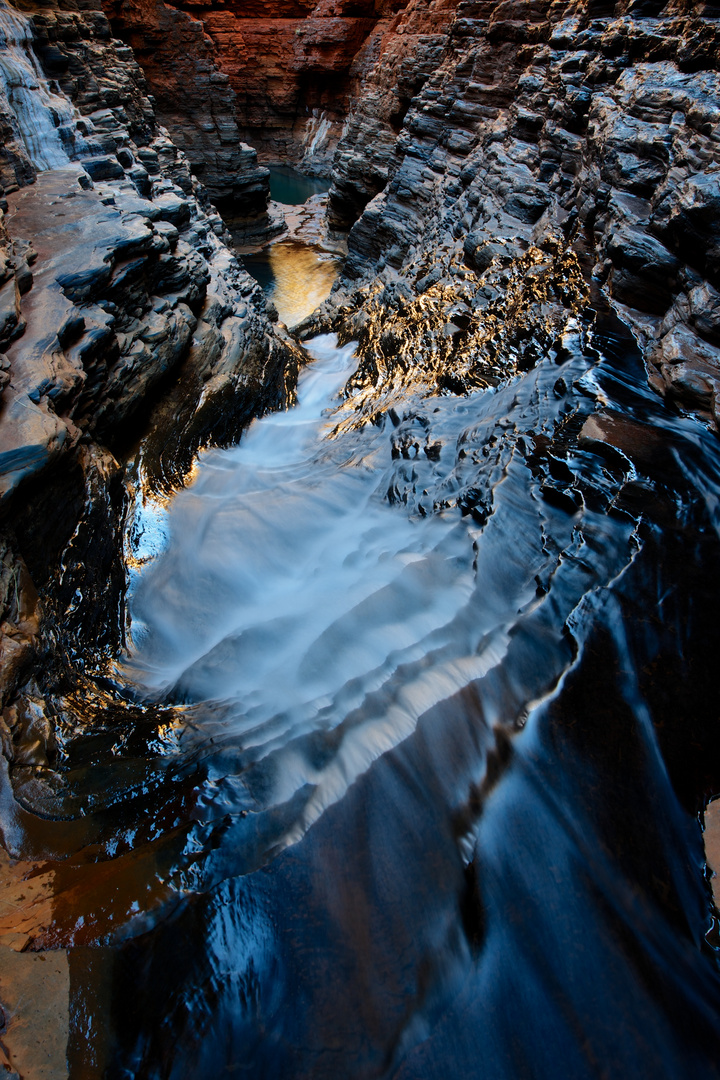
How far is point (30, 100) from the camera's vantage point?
274 inches

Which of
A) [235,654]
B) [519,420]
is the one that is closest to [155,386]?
[235,654]

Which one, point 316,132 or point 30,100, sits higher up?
point 316,132

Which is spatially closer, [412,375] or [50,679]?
[50,679]

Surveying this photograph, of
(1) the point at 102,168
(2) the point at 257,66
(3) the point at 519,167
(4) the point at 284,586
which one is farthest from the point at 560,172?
(2) the point at 257,66

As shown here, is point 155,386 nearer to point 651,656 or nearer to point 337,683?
point 337,683

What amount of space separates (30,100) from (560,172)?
7.35m

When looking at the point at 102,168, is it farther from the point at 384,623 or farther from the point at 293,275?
the point at 384,623

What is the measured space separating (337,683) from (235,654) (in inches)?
33.0

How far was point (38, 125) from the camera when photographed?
700 cm

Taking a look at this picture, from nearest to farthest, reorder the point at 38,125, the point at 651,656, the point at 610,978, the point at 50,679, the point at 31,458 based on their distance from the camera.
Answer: the point at 610,978 < the point at 651,656 < the point at 50,679 < the point at 31,458 < the point at 38,125

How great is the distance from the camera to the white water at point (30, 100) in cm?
678

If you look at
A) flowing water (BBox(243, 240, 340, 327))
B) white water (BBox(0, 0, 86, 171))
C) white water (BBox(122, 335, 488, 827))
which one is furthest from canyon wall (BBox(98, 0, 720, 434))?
white water (BBox(0, 0, 86, 171))

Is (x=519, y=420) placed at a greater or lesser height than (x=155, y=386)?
greater

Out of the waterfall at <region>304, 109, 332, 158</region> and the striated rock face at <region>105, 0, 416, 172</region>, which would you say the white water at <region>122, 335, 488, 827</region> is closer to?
the striated rock face at <region>105, 0, 416, 172</region>
